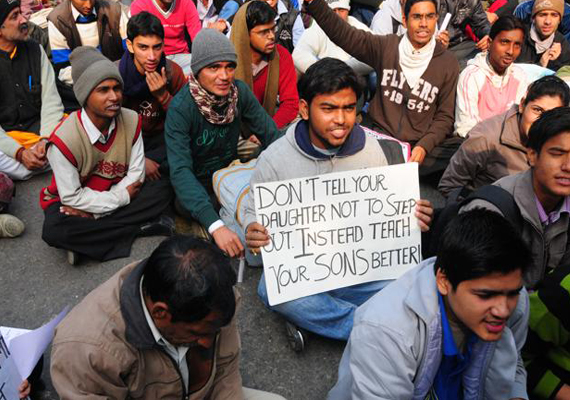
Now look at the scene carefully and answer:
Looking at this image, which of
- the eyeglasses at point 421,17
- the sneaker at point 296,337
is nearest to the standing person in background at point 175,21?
the eyeglasses at point 421,17

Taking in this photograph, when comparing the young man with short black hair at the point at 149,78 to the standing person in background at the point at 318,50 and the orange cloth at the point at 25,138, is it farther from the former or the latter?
the standing person in background at the point at 318,50

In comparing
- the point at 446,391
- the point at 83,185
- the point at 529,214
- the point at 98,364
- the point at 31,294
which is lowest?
the point at 31,294

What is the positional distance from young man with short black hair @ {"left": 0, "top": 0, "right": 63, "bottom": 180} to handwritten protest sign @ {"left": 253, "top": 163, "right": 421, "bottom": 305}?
7.55ft

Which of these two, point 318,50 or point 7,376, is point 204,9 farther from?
point 7,376

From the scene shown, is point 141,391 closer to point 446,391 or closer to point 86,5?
point 446,391

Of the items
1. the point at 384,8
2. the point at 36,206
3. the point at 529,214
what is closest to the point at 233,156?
the point at 36,206

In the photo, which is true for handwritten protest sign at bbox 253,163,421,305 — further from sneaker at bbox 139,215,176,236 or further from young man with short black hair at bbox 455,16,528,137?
young man with short black hair at bbox 455,16,528,137

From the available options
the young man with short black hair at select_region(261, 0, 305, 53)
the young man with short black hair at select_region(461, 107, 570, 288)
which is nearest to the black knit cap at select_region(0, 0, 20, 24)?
the young man with short black hair at select_region(261, 0, 305, 53)

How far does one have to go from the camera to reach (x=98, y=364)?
1.81m

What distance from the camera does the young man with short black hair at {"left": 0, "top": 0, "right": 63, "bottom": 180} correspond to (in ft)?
13.8

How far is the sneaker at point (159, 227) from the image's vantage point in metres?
3.85

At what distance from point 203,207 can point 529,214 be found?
5.77 feet

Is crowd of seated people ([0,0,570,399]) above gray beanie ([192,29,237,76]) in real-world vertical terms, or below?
below

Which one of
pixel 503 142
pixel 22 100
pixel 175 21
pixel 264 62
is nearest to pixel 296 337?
pixel 503 142
